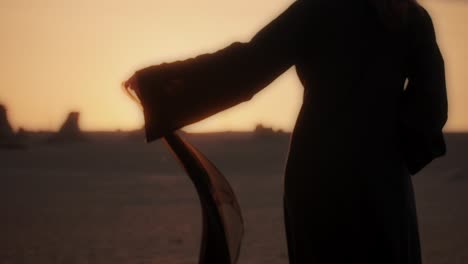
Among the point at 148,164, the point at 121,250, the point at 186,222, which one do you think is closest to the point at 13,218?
the point at 186,222

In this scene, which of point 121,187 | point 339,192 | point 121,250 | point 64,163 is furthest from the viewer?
point 64,163

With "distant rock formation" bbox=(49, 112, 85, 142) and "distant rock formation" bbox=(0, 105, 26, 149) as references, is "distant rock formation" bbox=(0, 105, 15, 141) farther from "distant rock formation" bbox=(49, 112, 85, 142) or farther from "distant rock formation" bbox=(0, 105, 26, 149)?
"distant rock formation" bbox=(49, 112, 85, 142)

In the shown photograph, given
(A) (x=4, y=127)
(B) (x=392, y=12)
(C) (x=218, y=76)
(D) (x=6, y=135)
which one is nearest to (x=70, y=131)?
(D) (x=6, y=135)

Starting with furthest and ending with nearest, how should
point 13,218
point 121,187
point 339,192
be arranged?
point 121,187 < point 13,218 < point 339,192

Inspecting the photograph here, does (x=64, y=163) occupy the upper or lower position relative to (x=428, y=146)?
lower

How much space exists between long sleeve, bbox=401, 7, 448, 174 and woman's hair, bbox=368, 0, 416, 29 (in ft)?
0.23

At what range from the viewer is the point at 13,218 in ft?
46.0

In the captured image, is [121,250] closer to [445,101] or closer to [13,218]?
[13,218]

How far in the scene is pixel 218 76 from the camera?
3.47 meters

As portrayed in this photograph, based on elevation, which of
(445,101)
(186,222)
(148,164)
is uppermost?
(445,101)

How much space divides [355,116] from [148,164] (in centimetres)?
2410

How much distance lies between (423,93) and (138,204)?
536 inches

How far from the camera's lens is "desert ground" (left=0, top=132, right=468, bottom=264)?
1088cm

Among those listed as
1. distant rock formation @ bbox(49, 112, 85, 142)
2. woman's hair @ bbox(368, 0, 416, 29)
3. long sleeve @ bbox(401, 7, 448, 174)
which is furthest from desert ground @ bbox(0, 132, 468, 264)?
woman's hair @ bbox(368, 0, 416, 29)
